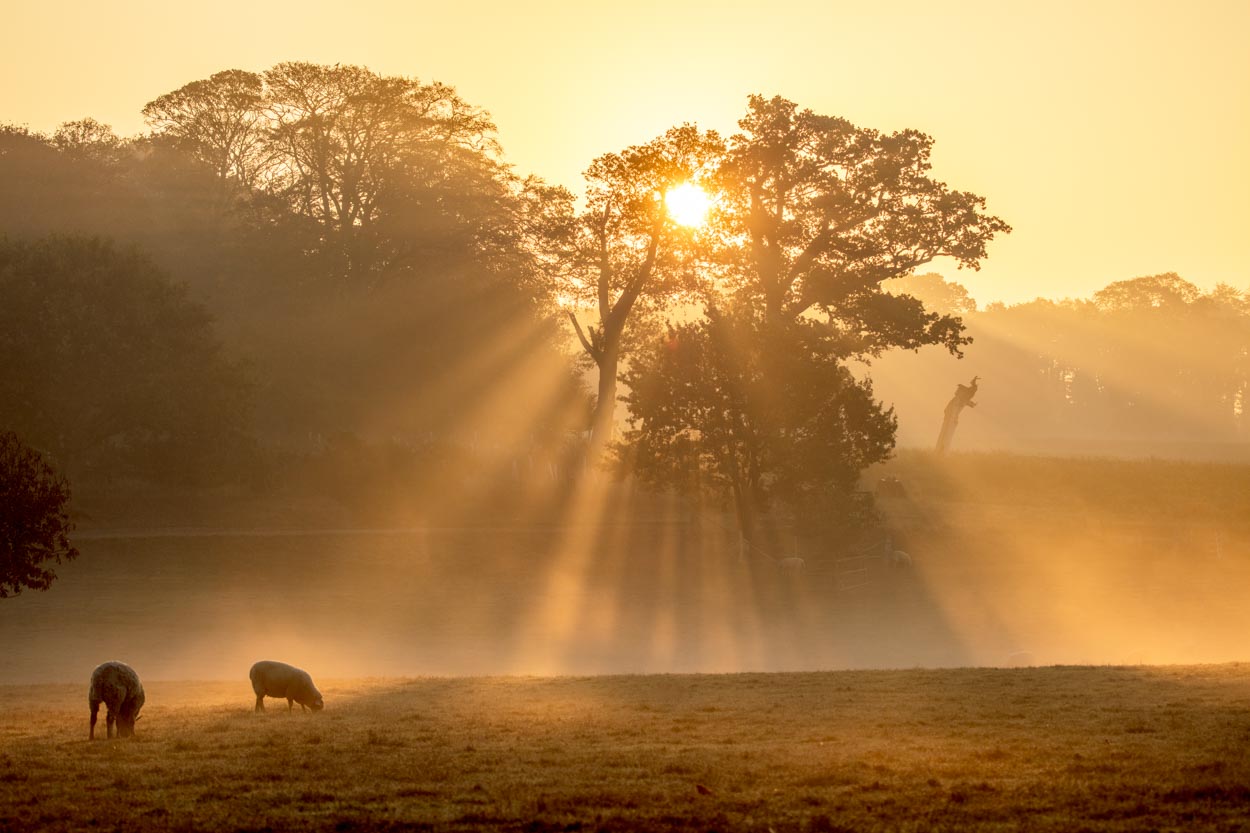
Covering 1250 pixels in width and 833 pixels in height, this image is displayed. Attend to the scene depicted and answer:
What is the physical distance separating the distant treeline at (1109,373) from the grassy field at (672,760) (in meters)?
133

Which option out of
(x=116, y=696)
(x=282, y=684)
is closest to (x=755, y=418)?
(x=282, y=684)

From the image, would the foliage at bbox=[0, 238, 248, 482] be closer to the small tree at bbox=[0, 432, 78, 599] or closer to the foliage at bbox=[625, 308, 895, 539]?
the foliage at bbox=[625, 308, 895, 539]

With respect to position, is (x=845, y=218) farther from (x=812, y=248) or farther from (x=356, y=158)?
(x=356, y=158)

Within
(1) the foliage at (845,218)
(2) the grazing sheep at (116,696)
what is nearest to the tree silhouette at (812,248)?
(1) the foliage at (845,218)

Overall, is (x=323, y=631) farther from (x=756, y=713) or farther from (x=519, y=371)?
(x=519, y=371)

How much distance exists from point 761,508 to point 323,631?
918 inches

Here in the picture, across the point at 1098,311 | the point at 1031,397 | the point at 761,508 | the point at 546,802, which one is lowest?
the point at 546,802

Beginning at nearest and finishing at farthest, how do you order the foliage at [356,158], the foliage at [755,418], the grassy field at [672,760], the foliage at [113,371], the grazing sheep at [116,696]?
the grassy field at [672,760], the grazing sheep at [116,696], the foliage at [755,418], the foliage at [113,371], the foliage at [356,158]

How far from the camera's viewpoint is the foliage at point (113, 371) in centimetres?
6500

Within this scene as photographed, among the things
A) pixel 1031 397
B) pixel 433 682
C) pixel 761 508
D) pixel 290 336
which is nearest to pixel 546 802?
pixel 433 682

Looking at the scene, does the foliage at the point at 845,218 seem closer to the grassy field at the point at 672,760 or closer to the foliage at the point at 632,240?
the foliage at the point at 632,240

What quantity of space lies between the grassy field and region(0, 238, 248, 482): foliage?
37626mm

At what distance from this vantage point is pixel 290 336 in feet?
276

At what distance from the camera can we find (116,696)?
74.8 ft
